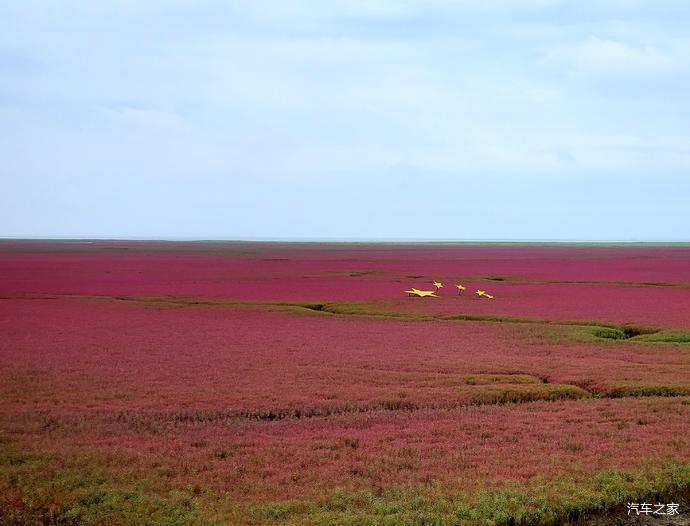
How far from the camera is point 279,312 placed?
1412 inches

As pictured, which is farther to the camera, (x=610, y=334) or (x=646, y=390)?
(x=610, y=334)

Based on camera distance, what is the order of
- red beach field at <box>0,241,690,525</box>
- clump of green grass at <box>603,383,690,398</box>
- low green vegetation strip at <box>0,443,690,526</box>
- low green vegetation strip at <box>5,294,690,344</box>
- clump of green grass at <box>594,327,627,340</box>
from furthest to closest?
1. clump of green grass at <box>594,327,627,340</box>
2. low green vegetation strip at <box>5,294,690,344</box>
3. clump of green grass at <box>603,383,690,398</box>
4. red beach field at <box>0,241,690,525</box>
5. low green vegetation strip at <box>0,443,690,526</box>

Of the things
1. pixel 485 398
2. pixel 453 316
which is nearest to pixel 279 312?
pixel 453 316

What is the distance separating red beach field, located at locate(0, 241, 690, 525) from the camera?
35.3ft

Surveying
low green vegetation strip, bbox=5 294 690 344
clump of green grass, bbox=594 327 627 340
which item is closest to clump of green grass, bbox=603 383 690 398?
low green vegetation strip, bbox=5 294 690 344

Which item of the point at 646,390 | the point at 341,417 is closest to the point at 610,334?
the point at 646,390

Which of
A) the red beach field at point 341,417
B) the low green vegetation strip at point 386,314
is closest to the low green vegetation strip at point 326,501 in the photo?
the red beach field at point 341,417

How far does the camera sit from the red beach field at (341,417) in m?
10.8

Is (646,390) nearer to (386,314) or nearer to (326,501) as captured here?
(326,501)

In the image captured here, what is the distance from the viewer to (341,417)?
15.5m

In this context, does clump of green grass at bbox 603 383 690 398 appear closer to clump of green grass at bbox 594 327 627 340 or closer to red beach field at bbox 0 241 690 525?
red beach field at bbox 0 241 690 525

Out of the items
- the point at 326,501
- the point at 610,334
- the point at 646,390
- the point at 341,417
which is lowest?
the point at 326,501

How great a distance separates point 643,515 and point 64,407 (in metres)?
11.9

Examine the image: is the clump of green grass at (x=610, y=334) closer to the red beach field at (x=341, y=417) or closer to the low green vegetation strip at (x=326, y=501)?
the red beach field at (x=341, y=417)
